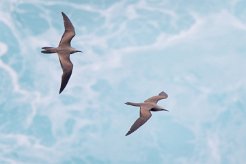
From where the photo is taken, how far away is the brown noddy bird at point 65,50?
52.3 meters

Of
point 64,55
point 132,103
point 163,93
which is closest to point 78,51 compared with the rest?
point 64,55

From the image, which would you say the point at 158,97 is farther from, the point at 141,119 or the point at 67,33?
the point at 67,33

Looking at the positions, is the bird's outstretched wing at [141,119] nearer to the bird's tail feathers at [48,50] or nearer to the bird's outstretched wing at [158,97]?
the bird's outstretched wing at [158,97]

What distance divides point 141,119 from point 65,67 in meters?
7.79

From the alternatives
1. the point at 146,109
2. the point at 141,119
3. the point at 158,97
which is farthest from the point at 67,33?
the point at 158,97

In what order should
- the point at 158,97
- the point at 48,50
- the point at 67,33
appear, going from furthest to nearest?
the point at 158,97 → the point at 67,33 → the point at 48,50

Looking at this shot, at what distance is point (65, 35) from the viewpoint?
182 ft

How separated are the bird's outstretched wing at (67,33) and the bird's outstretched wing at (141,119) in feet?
29.1

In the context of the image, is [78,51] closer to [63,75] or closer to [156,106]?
[63,75]

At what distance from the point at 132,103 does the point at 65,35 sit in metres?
8.50

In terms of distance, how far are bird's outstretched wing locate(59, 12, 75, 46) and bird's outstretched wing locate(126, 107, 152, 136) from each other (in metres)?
8.88

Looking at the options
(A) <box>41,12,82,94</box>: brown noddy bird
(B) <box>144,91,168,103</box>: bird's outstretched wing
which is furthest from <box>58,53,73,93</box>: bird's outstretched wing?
(B) <box>144,91,168,103</box>: bird's outstretched wing

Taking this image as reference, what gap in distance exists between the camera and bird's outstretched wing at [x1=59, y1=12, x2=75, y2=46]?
181 feet

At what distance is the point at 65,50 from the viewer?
177ft
